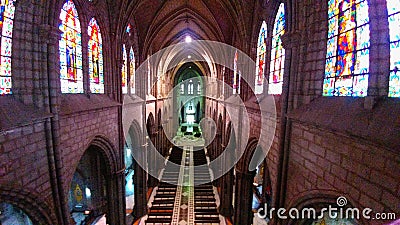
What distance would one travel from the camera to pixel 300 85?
16.3 feet

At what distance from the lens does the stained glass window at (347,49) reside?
362 centimetres

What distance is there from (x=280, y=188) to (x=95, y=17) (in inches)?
337

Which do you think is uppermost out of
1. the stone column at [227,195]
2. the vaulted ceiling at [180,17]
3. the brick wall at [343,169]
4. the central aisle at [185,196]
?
the vaulted ceiling at [180,17]

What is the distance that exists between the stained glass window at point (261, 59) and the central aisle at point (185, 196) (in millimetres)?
8074

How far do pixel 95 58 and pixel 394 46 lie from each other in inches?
338

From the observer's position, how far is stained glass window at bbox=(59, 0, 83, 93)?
19.9 ft

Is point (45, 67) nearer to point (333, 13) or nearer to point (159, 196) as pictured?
point (333, 13)

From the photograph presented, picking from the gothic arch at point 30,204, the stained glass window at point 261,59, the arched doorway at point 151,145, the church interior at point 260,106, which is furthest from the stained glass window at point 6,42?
the arched doorway at point 151,145

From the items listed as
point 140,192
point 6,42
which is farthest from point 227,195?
point 6,42

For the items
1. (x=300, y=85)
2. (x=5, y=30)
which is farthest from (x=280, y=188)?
(x=5, y=30)

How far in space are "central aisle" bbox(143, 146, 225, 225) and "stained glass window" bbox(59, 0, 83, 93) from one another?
8.73 metres

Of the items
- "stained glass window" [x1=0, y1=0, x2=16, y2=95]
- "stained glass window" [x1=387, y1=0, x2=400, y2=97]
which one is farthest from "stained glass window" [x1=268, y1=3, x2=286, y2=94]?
"stained glass window" [x1=0, y1=0, x2=16, y2=95]

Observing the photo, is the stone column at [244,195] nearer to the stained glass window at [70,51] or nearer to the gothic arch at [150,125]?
the stained glass window at [70,51]

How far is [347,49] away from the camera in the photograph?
13.1 feet
